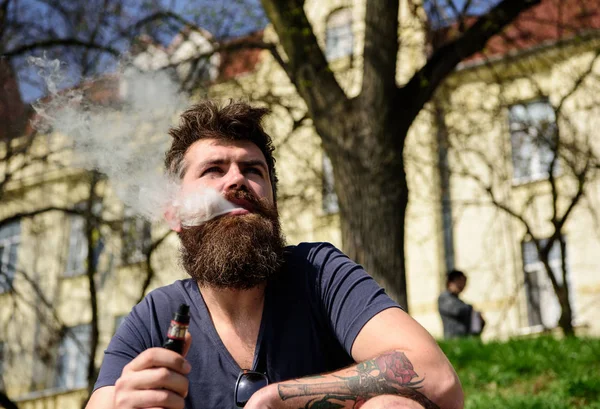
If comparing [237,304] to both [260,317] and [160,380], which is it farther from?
[160,380]

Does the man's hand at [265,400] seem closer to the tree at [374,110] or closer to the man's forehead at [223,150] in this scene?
the man's forehead at [223,150]

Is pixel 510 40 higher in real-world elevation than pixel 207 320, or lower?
higher

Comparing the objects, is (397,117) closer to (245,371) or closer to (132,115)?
(132,115)

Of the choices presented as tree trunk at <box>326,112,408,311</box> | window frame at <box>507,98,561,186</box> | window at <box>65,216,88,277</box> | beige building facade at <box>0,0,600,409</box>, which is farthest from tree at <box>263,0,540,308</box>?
window at <box>65,216,88,277</box>

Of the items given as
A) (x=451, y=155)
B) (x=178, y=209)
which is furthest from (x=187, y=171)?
(x=451, y=155)

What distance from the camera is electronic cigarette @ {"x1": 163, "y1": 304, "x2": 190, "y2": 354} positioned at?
6.61ft

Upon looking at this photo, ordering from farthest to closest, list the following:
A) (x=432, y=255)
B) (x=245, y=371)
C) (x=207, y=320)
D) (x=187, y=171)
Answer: (x=432, y=255), (x=187, y=171), (x=207, y=320), (x=245, y=371)

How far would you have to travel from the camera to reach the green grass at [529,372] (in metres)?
5.98

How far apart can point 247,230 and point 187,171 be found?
0.44 m

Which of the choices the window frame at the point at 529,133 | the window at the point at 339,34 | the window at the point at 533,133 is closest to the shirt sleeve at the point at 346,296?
the window at the point at 339,34

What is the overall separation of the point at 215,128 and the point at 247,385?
1.05 metres

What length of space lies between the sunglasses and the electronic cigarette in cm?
68

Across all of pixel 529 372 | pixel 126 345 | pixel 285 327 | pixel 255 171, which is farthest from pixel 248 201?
pixel 529 372

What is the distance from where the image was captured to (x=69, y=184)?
44.9 ft
